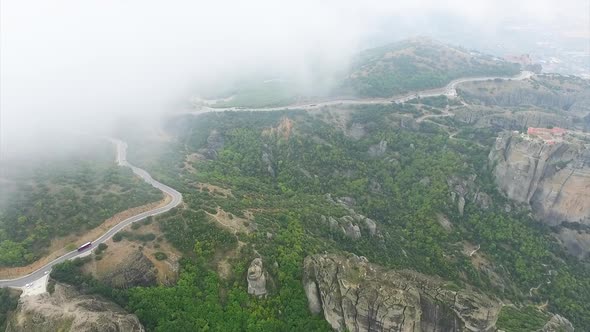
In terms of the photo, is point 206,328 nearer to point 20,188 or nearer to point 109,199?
point 109,199

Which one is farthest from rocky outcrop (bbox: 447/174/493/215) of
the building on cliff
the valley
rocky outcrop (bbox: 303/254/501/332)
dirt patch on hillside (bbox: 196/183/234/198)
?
dirt patch on hillside (bbox: 196/183/234/198)

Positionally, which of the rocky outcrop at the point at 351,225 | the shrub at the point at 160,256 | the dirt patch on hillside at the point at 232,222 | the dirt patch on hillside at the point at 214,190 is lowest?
the rocky outcrop at the point at 351,225

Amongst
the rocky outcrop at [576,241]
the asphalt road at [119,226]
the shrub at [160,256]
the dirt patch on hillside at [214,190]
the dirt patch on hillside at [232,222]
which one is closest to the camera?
the asphalt road at [119,226]

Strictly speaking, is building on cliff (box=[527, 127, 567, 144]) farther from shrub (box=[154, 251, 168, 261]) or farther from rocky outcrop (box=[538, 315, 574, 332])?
shrub (box=[154, 251, 168, 261])

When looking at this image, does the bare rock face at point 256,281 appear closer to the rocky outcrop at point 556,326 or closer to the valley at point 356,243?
the valley at point 356,243

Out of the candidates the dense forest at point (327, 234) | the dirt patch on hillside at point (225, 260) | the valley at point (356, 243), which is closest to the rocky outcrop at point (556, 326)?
the valley at point (356, 243)

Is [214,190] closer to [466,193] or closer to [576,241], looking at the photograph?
[466,193]
